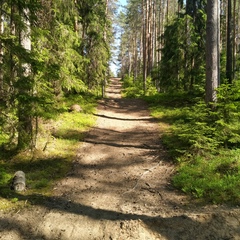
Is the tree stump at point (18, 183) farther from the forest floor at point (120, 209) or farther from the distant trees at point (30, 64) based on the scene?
the distant trees at point (30, 64)

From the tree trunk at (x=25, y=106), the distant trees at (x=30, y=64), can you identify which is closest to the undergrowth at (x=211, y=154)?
the distant trees at (x=30, y=64)

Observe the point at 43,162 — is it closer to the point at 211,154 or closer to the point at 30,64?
the point at 30,64

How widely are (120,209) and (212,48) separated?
6.97 metres

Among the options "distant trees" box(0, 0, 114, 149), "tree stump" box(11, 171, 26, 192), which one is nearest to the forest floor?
"tree stump" box(11, 171, 26, 192)

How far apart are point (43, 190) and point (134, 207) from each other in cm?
237

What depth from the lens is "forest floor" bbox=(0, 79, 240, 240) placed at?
456 centimetres

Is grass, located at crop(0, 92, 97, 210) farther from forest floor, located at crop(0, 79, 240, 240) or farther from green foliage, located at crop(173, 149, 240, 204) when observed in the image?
green foliage, located at crop(173, 149, 240, 204)

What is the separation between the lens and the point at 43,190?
6.27 meters

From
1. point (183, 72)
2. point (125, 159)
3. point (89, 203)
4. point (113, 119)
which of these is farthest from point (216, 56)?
point (183, 72)

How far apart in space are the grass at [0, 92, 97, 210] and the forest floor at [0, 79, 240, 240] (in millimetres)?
286

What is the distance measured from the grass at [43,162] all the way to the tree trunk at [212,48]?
540cm

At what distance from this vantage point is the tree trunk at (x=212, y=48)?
30.3ft

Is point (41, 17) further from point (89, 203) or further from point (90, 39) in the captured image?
point (90, 39)

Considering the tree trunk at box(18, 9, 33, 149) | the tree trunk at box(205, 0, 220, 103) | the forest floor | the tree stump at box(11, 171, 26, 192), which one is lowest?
the forest floor
